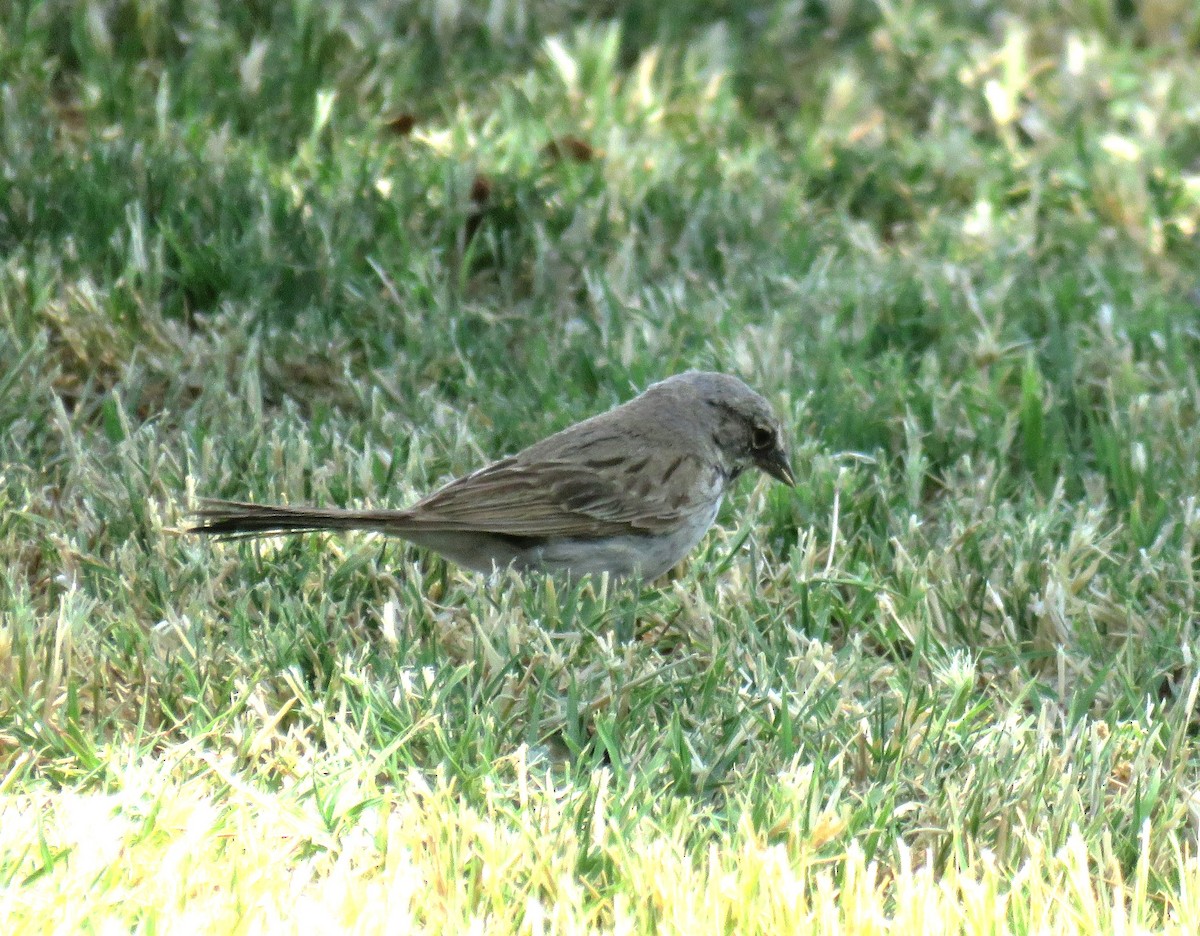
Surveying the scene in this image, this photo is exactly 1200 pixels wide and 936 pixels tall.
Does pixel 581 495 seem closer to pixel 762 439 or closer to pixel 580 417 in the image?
pixel 762 439

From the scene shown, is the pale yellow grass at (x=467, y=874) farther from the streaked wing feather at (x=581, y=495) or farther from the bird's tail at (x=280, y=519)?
the streaked wing feather at (x=581, y=495)

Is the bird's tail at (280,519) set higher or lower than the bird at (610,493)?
higher

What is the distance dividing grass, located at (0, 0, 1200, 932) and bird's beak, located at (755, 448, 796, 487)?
11 centimetres

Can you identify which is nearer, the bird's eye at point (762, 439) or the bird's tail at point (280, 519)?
the bird's tail at point (280, 519)

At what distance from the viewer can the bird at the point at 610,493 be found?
15.9 ft

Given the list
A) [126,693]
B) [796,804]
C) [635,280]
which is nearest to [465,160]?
[635,280]

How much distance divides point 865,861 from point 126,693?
173 cm

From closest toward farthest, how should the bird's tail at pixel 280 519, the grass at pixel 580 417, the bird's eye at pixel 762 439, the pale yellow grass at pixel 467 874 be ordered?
1. the pale yellow grass at pixel 467 874
2. the grass at pixel 580 417
3. the bird's tail at pixel 280 519
4. the bird's eye at pixel 762 439

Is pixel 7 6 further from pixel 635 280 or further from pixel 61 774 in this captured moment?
pixel 61 774

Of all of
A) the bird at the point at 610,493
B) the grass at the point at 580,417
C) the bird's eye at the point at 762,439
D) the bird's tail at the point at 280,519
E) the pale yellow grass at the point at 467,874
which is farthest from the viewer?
the bird's eye at the point at 762,439

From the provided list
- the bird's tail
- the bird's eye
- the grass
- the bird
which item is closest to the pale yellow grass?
the grass

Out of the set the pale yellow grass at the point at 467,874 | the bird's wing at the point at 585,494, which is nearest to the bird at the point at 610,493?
the bird's wing at the point at 585,494

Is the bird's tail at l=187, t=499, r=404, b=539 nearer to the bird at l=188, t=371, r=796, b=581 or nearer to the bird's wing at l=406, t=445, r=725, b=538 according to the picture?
the bird at l=188, t=371, r=796, b=581

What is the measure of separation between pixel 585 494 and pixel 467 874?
1754 mm
